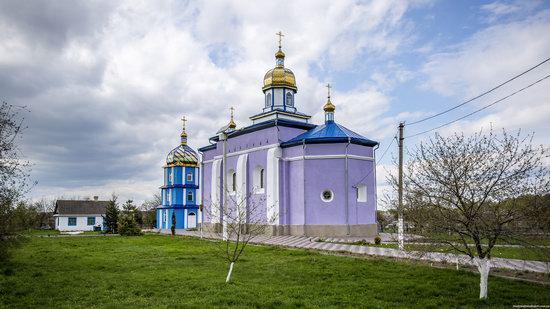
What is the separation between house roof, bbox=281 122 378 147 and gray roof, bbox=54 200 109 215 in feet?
97.9

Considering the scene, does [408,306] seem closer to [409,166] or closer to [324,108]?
[409,166]

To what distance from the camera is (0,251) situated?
35.7 feet

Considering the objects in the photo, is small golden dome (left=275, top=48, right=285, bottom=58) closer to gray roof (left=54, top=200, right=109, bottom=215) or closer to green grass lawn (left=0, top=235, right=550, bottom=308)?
green grass lawn (left=0, top=235, right=550, bottom=308)

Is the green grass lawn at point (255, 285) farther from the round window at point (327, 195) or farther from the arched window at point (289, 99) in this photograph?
the arched window at point (289, 99)

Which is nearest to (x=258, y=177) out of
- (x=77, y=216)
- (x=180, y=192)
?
(x=180, y=192)

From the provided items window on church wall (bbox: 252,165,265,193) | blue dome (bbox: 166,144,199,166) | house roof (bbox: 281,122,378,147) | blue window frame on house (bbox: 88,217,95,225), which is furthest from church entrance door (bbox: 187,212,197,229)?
house roof (bbox: 281,122,378,147)

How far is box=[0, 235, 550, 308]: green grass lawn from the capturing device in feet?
26.5

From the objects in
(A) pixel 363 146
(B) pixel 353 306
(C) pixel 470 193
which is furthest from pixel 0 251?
(A) pixel 363 146

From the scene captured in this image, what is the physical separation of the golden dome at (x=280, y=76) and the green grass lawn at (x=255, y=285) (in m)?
19.0

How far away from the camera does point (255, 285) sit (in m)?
9.55

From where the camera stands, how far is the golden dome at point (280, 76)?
30953 millimetres

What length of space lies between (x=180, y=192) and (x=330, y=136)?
21624mm

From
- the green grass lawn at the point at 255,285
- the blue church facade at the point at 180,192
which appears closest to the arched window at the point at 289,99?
the blue church facade at the point at 180,192

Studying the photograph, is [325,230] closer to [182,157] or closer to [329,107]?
[329,107]
